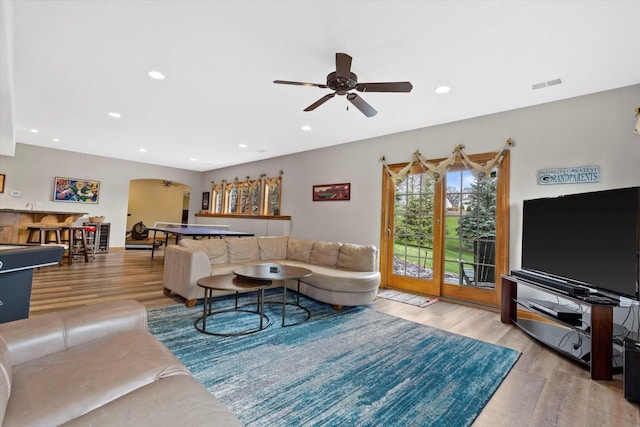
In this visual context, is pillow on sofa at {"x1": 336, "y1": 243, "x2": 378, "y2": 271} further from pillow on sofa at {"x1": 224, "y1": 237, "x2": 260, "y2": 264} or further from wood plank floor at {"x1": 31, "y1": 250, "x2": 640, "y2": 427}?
pillow on sofa at {"x1": 224, "y1": 237, "x2": 260, "y2": 264}

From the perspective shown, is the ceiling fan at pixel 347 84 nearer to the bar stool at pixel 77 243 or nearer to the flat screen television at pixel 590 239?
the flat screen television at pixel 590 239

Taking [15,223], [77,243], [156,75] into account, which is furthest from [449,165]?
[77,243]

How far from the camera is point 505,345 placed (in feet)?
8.82

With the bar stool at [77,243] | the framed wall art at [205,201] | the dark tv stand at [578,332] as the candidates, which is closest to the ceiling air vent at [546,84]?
the dark tv stand at [578,332]

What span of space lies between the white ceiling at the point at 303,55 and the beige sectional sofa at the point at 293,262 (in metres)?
1.99

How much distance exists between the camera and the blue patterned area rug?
1684 mm

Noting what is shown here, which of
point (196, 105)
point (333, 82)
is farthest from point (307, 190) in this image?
point (333, 82)

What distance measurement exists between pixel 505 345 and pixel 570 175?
2.09 meters

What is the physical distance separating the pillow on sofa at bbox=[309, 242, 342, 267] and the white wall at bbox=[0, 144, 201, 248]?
673 centimetres

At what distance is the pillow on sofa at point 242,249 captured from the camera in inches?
170

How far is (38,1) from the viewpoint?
2.09 meters

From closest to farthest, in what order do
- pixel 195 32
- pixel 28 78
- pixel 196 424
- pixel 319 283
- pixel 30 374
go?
pixel 196 424, pixel 30 374, pixel 195 32, pixel 28 78, pixel 319 283

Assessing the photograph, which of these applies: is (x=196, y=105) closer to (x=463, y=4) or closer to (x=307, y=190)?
(x=307, y=190)

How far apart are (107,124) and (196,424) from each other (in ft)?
18.8
